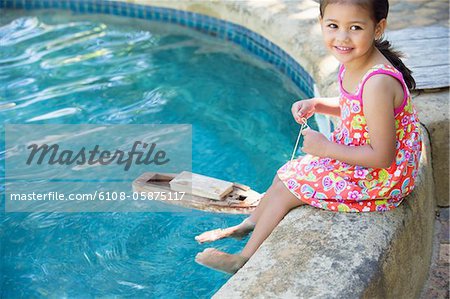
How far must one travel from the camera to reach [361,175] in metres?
2.17

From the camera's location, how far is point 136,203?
3.22m

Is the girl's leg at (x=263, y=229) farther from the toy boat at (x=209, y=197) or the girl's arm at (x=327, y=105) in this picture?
the toy boat at (x=209, y=197)

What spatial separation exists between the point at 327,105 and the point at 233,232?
23.5 inches

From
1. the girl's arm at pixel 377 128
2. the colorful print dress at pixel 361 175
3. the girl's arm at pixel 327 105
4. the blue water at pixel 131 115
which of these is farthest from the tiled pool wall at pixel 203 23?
the girl's arm at pixel 377 128

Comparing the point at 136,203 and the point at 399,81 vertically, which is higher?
the point at 399,81

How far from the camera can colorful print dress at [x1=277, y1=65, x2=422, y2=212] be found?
2137 millimetres

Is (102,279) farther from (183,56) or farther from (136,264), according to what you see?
(183,56)

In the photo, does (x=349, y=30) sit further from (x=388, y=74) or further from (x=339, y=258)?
(x=339, y=258)

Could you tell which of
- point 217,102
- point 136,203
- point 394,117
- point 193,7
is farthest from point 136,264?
point 193,7

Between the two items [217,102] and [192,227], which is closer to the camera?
[192,227]

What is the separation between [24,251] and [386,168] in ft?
5.53

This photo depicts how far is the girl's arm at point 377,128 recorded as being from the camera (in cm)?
206

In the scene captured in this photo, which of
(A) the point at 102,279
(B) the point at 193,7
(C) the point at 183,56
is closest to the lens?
(A) the point at 102,279

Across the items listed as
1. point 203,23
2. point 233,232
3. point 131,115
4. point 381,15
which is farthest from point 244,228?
point 203,23
